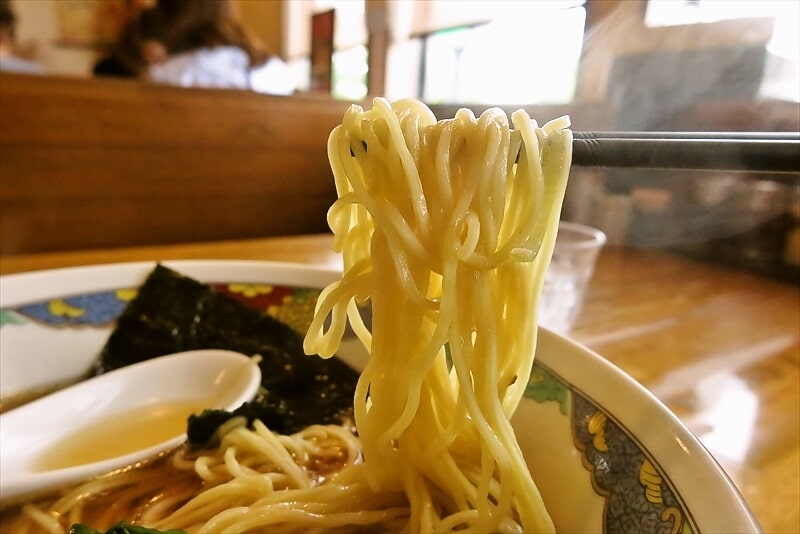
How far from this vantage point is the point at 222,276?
103 cm

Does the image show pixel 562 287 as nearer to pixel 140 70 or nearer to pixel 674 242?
pixel 674 242

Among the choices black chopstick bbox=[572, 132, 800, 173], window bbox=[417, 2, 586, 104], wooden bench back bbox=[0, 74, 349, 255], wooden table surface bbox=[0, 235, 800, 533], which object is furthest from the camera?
window bbox=[417, 2, 586, 104]

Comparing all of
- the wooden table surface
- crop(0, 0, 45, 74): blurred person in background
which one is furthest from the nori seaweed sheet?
crop(0, 0, 45, 74): blurred person in background

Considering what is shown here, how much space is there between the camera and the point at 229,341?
1.02 m

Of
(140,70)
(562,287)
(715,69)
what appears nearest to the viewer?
(562,287)

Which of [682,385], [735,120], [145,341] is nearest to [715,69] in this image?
Answer: [735,120]

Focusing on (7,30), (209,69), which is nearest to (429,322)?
(209,69)

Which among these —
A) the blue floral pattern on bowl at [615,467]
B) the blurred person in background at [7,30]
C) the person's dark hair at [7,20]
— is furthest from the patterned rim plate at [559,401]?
the person's dark hair at [7,20]

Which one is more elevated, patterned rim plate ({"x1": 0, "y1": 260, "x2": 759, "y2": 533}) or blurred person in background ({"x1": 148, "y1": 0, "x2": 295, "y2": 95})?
blurred person in background ({"x1": 148, "y1": 0, "x2": 295, "y2": 95})

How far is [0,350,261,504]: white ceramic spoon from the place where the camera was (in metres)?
0.76

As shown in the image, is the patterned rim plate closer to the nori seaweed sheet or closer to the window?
the nori seaweed sheet

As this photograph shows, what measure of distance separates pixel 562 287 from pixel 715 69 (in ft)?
2.78

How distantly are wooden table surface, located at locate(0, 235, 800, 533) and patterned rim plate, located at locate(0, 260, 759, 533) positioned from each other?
0.18 metres

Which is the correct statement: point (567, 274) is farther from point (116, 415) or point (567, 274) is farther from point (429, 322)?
point (116, 415)
